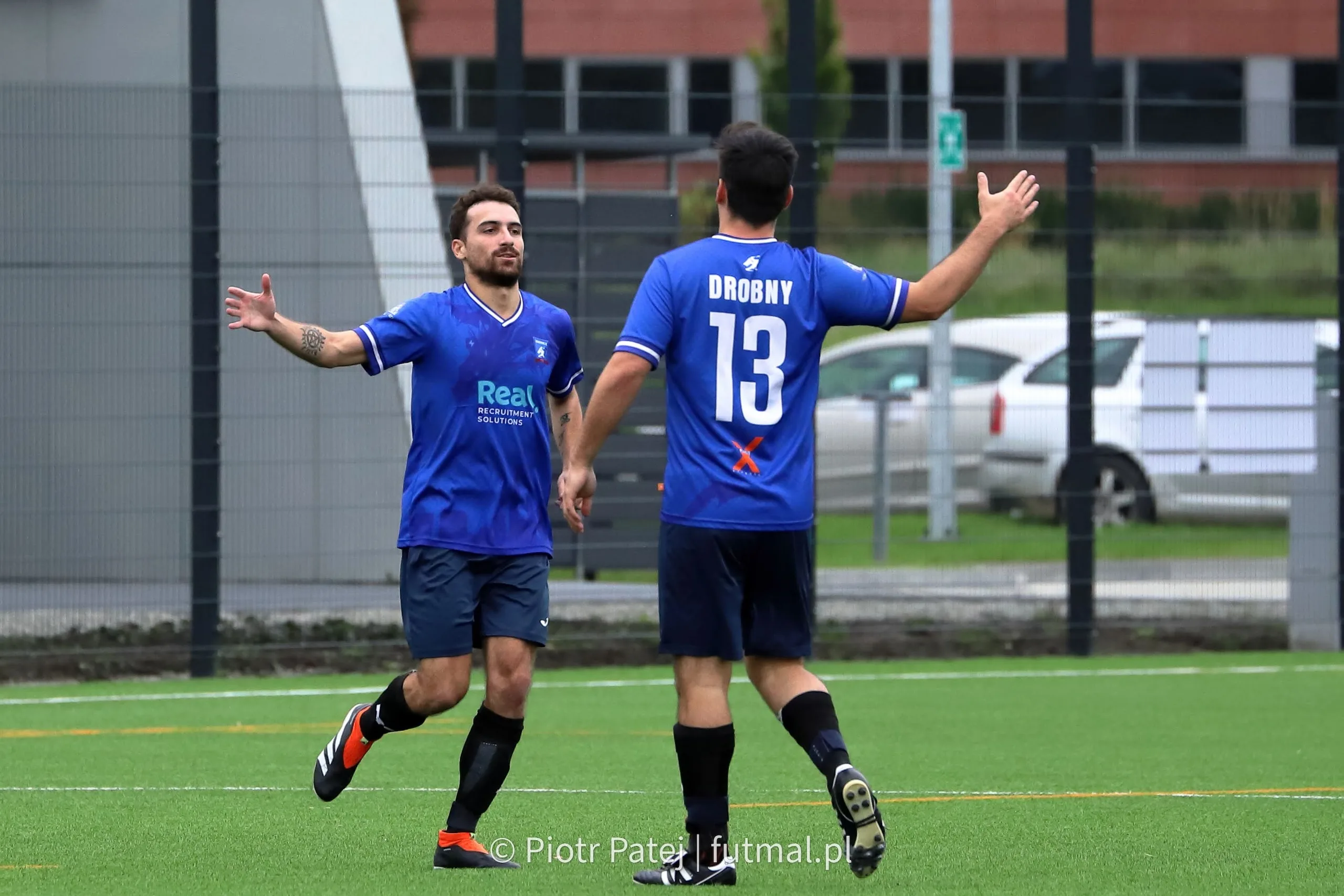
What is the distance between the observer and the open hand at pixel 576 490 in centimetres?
537

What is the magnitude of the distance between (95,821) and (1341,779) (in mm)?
3953

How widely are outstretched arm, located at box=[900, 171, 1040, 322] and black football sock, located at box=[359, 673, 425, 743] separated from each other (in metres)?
1.69

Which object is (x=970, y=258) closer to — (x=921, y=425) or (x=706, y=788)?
(x=706, y=788)

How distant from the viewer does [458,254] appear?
6.14 m

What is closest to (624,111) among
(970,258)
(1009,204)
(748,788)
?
(748,788)

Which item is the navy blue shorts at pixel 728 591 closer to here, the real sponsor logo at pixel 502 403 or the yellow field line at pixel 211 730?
the real sponsor logo at pixel 502 403

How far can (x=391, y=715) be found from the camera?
5980mm

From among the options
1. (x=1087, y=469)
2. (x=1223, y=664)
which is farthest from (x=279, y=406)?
(x=1223, y=664)

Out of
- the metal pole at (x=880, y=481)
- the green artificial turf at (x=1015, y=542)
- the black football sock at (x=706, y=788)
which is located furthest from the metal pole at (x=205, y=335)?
the black football sock at (x=706, y=788)

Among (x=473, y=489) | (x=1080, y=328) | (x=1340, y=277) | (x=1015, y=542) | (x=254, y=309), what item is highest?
(x=1340, y=277)

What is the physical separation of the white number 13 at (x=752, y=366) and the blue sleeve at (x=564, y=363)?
0.87 meters

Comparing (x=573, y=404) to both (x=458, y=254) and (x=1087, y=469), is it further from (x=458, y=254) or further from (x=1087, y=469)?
(x=1087, y=469)

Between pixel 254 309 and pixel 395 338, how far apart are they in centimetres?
39

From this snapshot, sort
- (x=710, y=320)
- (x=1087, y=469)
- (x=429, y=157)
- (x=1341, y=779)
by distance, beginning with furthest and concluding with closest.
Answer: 1. (x=429, y=157)
2. (x=1087, y=469)
3. (x=1341, y=779)
4. (x=710, y=320)
